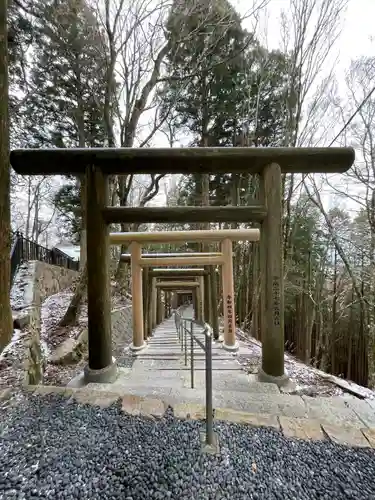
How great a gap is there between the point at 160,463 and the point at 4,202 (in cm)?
233

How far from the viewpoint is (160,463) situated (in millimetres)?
1284

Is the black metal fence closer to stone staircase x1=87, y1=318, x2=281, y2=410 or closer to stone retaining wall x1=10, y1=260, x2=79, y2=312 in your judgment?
stone retaining wall x1=10, y1=260, x2=79, y2=312

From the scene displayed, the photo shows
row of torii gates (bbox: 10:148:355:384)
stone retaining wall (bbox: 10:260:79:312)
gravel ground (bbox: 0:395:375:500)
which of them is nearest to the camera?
gravel ground (bbox: 0:395:375:500)

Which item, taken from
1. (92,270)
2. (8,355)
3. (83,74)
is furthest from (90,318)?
(83,74)

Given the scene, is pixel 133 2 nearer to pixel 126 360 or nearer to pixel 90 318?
pixel 90 318

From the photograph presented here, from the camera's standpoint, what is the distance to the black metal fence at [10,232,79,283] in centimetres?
560

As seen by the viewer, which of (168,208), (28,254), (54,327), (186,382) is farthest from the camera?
(28,254)

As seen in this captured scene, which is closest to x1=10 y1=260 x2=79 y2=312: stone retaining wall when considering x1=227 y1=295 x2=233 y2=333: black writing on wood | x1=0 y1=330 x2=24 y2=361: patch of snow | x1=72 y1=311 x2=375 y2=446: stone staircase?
x1=0 y1=330 x2=24 y2=361: patch of snow

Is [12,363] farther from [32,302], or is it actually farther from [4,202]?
[32,302]

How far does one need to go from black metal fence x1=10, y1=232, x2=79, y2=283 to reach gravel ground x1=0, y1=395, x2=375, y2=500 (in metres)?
2.60

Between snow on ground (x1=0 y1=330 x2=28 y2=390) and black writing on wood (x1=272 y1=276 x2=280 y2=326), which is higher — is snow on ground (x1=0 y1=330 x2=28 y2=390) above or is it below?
below

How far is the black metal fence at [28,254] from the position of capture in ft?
18.4

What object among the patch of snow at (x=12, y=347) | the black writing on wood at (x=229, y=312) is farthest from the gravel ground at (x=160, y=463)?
the black writing on wood at (x=229, y=312)

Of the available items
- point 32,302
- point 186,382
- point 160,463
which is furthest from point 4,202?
point 186,382
